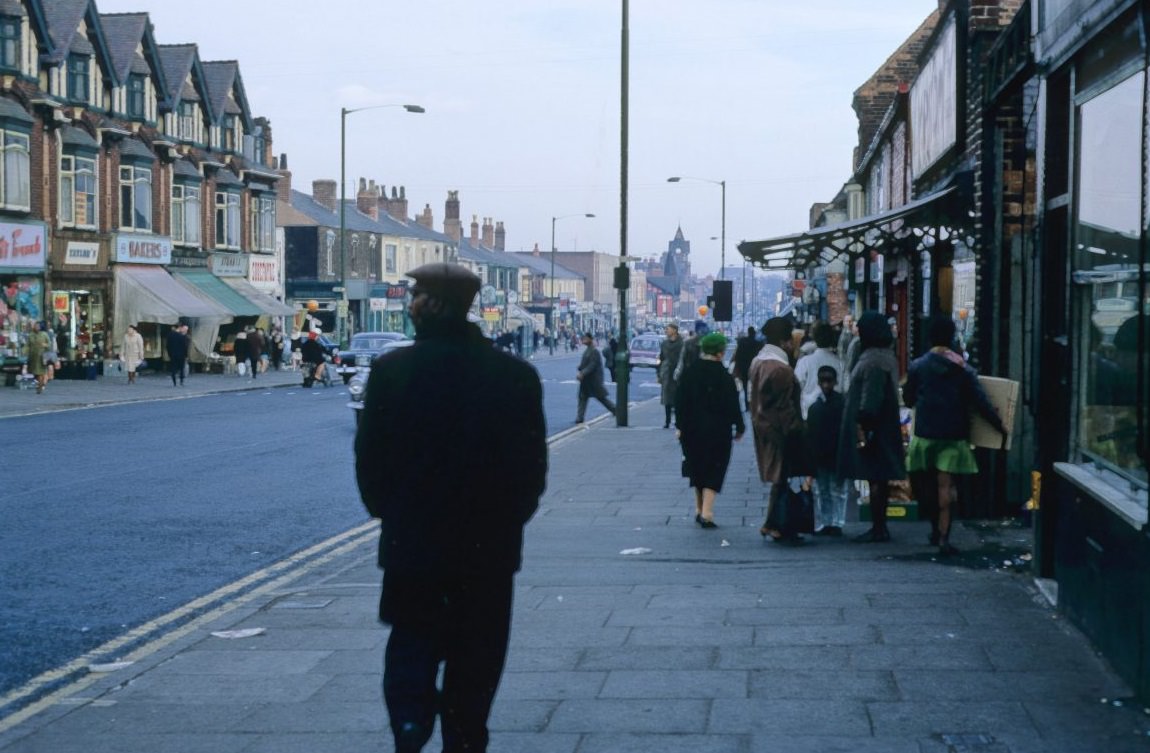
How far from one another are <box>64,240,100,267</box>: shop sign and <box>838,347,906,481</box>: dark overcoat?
115ft

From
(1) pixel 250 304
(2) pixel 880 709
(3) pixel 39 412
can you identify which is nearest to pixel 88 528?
(2) pixel 880 709

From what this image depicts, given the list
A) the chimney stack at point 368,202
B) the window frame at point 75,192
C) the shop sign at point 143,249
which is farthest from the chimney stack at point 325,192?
the window frame at point 75,192

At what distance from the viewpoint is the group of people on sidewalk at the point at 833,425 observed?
412 inches

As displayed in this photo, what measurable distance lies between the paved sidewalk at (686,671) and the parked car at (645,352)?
1857 inches

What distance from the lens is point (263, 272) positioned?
2285 inches

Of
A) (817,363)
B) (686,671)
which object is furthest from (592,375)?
(686,671)

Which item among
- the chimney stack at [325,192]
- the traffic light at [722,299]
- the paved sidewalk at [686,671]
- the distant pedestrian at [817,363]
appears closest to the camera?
the paved sidewalk at [686,671]

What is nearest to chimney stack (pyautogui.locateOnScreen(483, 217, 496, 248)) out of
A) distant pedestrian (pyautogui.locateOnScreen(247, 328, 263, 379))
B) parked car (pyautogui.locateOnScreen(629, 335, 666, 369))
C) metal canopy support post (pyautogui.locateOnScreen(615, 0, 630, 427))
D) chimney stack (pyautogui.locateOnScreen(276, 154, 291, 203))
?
chimney stack (pyautogui.locateOnScreen(276, 154, 291, 203))

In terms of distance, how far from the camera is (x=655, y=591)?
30.1 feet

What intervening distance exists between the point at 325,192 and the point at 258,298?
2935 cm

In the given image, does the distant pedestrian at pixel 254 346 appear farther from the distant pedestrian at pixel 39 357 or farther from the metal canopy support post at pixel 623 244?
the metal canopy support post at pixel 623 244

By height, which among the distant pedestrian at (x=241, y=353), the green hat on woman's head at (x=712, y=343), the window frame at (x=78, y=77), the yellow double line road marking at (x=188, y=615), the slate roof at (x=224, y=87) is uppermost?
the slate roof at (x=224, y=87)

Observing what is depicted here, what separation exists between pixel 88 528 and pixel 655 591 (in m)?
5.50

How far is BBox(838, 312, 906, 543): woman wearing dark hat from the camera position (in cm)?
1108
